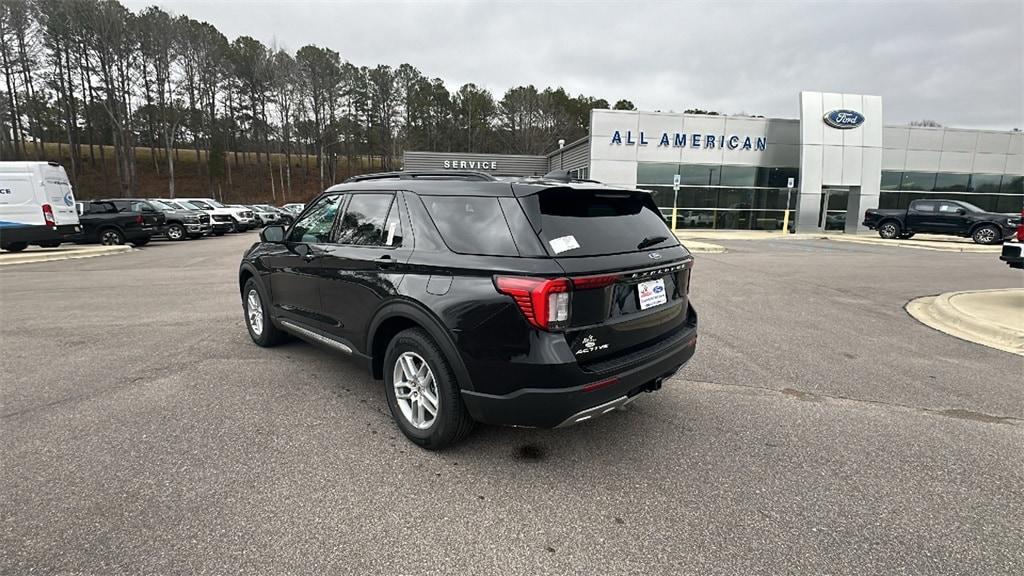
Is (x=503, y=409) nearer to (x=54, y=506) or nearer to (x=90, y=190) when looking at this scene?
(x=54, y=506)

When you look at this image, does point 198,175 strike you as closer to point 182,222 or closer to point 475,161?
point 475,161

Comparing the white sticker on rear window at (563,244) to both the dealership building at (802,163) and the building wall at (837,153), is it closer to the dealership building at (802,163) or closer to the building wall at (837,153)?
the dealership building at (802,163)

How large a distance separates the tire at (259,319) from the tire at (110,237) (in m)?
15.9

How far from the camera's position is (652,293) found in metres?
3.12

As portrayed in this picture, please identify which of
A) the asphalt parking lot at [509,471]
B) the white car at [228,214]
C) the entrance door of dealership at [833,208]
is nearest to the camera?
the asphalt parking lot at [509,471]

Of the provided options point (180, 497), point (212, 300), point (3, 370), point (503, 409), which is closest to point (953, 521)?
point (503, 409)

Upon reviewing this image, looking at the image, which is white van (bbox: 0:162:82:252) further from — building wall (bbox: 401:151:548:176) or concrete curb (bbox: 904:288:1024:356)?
building wall (bbox: 401:151:548:176)

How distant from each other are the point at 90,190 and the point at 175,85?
51.3 ft

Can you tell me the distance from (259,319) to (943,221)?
26.4 metres

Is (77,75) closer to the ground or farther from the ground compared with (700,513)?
farther from the ground

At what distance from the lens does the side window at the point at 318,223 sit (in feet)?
13.6

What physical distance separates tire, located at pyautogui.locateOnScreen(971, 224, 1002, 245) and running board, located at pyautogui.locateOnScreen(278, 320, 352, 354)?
25.8 m

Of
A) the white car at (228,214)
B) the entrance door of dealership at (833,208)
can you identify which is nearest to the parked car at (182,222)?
the white car at (228,214)

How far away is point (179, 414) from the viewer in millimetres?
3680
